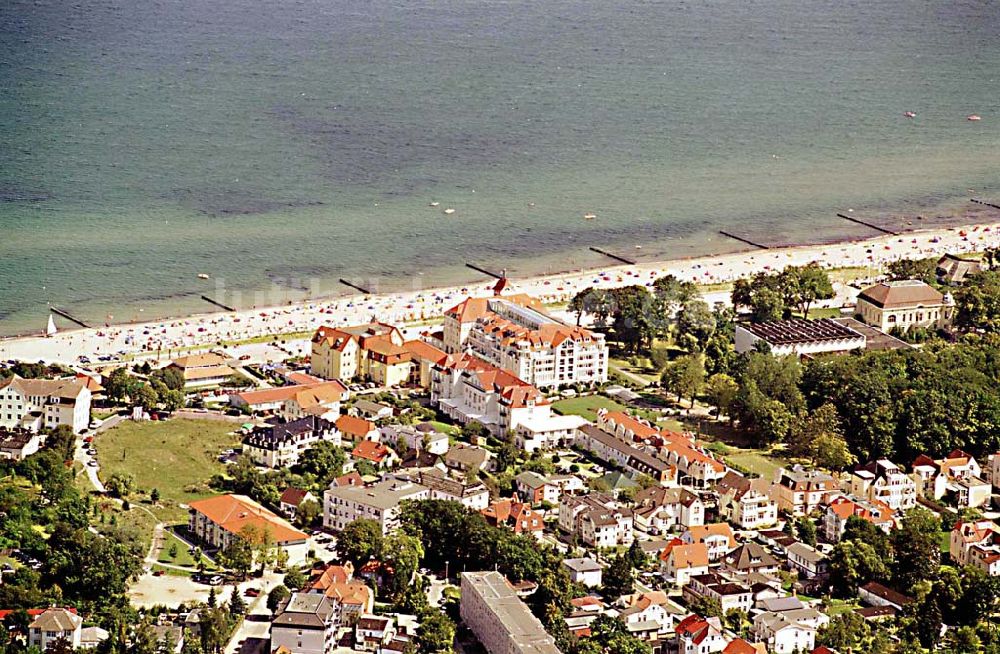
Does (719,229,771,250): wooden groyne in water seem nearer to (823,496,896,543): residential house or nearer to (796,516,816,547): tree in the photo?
(823,496,896,543): residential house

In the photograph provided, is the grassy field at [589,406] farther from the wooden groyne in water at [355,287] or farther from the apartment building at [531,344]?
the wooden groyne in water at [355,287]

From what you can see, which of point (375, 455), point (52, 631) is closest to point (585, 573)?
point (375, 455)

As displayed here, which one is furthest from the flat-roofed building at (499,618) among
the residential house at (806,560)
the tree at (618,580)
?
the residential house at (806,560)

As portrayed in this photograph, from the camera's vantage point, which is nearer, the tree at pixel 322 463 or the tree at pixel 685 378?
the tree at pixel 322 463

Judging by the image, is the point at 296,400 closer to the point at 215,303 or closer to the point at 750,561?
the point at 215,303

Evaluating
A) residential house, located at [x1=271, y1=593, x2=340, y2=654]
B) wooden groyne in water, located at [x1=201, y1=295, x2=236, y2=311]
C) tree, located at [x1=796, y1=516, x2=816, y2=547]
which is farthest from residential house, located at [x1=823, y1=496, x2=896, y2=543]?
wooden groyne in water, located at [x1=201, y1=295, x2=236, y2=311]

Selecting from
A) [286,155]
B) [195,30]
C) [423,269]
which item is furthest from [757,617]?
[195,30]
